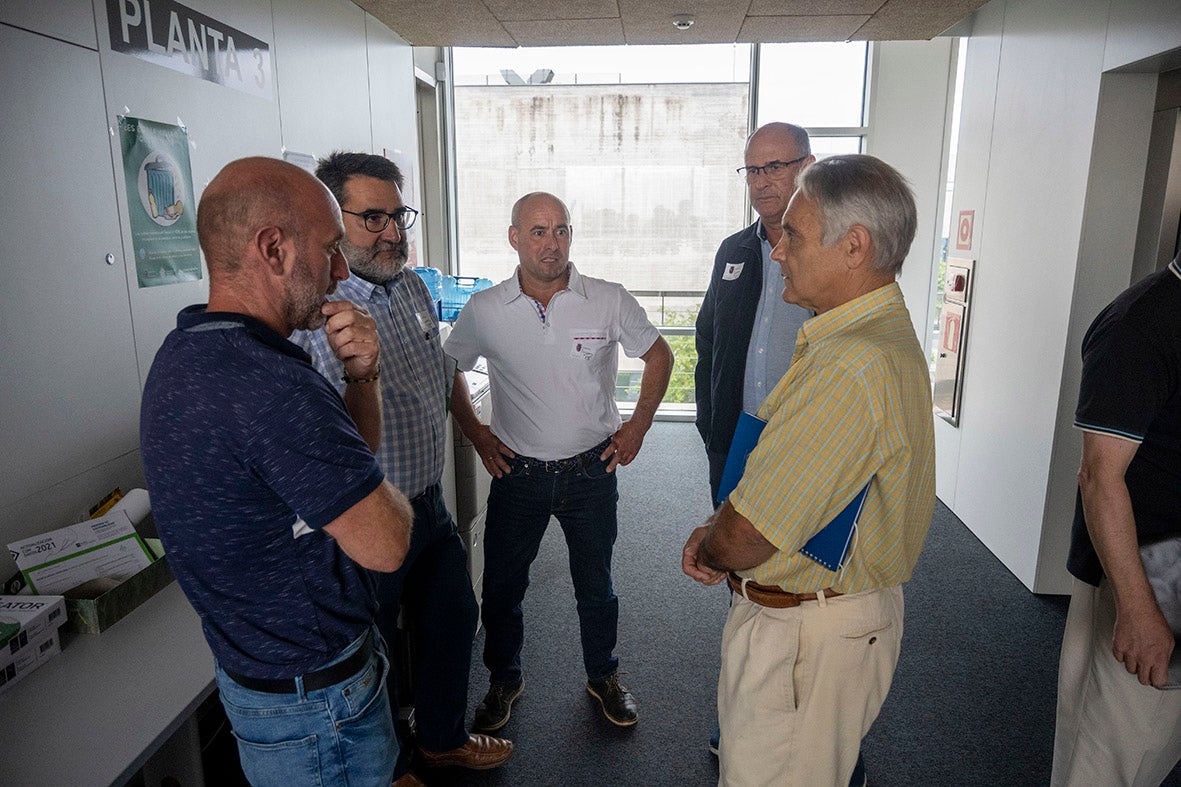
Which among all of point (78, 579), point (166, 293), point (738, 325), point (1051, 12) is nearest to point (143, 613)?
point (78, 579)

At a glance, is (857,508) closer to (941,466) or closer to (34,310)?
(34,310)

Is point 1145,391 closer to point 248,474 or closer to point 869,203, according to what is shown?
point 869,203

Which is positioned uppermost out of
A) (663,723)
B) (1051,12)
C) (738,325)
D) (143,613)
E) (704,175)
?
(1051,12)

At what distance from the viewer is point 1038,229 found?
3.46 m

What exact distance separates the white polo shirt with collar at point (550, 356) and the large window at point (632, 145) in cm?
367

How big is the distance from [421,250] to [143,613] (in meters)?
3.34

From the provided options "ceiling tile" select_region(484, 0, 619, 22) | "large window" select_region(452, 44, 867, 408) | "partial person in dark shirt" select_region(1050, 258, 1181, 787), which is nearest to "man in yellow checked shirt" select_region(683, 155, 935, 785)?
"partial person in dark shirt" select_region(1050, 258, 1181, 787)

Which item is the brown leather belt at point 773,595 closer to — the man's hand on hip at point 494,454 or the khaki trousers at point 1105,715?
the khaki trousers at point 1105,715

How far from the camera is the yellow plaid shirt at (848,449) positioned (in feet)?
4.14

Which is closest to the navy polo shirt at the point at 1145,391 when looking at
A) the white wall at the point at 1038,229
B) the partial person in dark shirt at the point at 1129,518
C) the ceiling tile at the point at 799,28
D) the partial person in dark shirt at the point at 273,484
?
the partial person in dark shirt at the point at 1129,518

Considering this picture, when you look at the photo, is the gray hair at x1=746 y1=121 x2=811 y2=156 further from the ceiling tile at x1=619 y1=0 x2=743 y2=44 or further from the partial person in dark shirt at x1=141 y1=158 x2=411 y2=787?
the partial person in dark shirt at x1=141 y1=158 x2=411 y2=787

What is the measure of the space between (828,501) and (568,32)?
3854 millimetres

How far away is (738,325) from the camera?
8.16 ft

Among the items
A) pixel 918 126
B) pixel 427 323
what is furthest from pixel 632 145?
pixel 427 323
